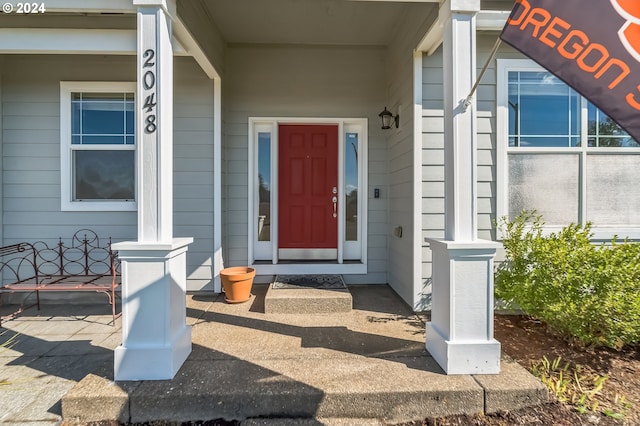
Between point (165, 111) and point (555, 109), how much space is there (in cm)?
347

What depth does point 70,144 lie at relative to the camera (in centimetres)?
340

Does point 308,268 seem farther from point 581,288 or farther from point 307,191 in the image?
point 581,288

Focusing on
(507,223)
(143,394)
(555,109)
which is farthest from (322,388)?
(555,109)

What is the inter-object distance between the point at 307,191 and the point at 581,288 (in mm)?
2802

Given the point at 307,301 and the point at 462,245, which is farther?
the point at 307,301

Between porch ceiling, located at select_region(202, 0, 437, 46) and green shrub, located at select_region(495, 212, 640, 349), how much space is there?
2.23 meters

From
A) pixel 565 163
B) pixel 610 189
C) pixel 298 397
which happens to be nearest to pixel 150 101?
pixel 298 397

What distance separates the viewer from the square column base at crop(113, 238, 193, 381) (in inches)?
73.1

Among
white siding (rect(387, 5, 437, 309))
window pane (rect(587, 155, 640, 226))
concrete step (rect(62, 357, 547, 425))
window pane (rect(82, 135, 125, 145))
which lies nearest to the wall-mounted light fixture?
white siding (rect(387, 5, 437, 309))

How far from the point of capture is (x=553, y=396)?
1823 millimetres

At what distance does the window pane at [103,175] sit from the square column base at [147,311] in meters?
1.91

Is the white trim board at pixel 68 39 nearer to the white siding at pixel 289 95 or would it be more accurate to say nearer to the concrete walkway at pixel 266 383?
the white siding at pixel 289 95

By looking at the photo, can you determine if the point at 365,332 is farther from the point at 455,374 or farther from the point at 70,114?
the point at 70,114
